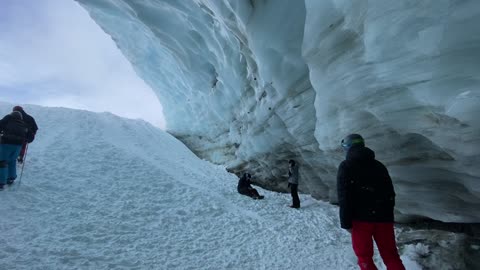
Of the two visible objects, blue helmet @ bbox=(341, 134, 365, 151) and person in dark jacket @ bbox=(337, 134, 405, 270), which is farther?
blue helmet @ bbox=(341, 134, 365, 151)

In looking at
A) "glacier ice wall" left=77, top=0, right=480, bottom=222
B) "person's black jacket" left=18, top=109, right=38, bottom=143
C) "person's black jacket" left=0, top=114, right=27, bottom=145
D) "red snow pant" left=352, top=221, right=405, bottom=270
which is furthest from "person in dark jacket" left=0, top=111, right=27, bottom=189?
"red snow pant" left=352, top=221, right=405, bottom=270

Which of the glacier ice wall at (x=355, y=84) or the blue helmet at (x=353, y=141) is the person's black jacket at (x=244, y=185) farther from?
the blue helmet at (x=353, y=141)

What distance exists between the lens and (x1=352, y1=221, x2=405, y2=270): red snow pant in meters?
2.68

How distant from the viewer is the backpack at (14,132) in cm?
518

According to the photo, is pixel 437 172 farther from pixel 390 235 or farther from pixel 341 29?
pixel 341 29

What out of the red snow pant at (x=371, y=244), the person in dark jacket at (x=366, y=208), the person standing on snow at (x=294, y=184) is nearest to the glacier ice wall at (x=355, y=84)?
the person standing on snow at (x=294, y=184)

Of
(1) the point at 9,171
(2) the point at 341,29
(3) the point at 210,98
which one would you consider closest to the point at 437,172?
(2) the point at 341,29

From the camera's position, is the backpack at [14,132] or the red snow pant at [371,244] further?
the backpack at [14,132]

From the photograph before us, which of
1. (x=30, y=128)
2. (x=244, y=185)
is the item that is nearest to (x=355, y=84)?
(x=244, y=185)

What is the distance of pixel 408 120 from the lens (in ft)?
12.1

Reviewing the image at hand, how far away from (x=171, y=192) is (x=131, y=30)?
11.1m

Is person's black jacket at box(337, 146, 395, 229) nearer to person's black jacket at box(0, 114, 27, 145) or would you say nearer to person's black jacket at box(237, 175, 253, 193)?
person's black jacket at box(0, 114, 27, 145)

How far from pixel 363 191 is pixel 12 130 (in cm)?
549

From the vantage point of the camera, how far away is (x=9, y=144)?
5172 mm
